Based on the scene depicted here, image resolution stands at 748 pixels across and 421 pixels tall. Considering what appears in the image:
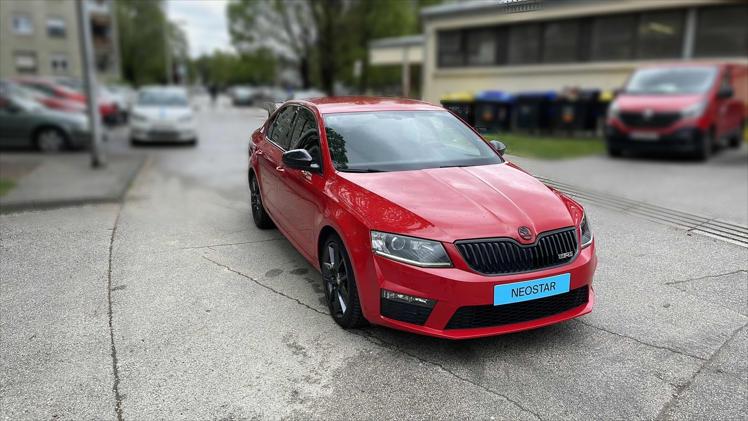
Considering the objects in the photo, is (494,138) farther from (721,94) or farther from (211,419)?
(721,94)

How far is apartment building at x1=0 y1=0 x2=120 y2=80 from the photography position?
49.9ft

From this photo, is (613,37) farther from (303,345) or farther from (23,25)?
(23,25)

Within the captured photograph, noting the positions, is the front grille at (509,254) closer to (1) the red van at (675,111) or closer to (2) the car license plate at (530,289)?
(2) the car license plate at (530,289)

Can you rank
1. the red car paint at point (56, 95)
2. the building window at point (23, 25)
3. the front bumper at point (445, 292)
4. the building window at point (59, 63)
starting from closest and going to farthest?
the front bumper at point (445, 292) → the red car paint at point (56, 95) → the building window at point (23, 25) → the building window at point (59, 63)

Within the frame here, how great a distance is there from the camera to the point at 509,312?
3461mm

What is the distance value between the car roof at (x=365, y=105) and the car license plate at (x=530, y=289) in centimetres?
222

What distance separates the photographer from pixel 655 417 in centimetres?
301

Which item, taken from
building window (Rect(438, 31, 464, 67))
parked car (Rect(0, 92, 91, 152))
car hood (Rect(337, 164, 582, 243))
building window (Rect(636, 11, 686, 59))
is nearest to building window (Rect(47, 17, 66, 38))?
parked car (Rect(0, 92, 91, 152))

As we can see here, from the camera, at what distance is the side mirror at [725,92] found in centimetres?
1264

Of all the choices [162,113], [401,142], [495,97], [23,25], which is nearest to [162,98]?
[162,113]

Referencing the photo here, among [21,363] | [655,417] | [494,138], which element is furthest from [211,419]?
[494,138]

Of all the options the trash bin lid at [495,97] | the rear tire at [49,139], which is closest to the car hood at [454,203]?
the rear tire at [49,139]

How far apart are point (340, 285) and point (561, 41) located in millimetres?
19676

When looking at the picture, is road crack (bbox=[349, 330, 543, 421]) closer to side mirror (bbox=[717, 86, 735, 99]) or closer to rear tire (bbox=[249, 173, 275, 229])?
rear tire (bbox=[249, 173, 275, 229])
